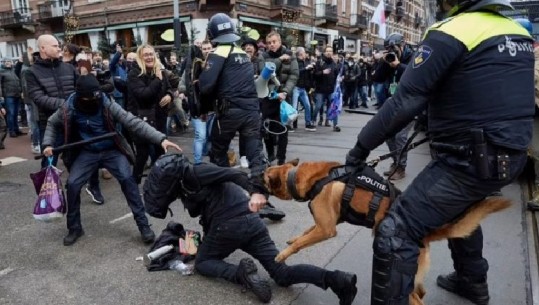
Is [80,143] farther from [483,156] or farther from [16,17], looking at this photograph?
[16,17]

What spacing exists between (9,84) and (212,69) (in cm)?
718

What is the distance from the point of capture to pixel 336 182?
2330 mm

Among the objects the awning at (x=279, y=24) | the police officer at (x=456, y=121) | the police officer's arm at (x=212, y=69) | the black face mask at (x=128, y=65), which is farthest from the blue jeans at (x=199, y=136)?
the awning at (x=279, y=24)

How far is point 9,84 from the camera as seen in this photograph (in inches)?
364

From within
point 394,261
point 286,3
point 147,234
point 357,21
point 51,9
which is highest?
point 51,9

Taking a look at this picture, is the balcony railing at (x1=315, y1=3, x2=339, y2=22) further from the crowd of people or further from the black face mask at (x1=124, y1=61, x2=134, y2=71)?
the crowd of people

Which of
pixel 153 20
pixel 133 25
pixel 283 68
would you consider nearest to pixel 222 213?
pixel 283 68

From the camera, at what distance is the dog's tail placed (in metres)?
2.14

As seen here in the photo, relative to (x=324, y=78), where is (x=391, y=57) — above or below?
above

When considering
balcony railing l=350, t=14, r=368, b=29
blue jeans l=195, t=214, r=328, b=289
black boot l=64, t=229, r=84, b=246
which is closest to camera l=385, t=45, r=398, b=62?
blue jeans l=195, t=214, r=328, b=289

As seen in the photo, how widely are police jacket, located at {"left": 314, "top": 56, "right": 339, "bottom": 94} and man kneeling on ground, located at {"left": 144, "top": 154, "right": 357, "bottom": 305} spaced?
7315 mm

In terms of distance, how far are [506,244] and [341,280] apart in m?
2.00

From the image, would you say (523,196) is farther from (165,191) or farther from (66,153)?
(66,153)

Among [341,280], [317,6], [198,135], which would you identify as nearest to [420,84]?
[341,280]
